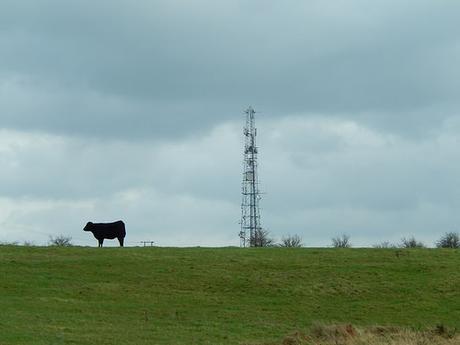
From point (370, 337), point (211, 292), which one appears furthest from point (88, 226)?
point (370, 337)

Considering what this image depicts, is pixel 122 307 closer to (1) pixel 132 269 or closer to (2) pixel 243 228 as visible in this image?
(1) pixel 132 269

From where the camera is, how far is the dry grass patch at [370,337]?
64.7 ft

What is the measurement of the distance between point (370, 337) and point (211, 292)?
17195 millimetres

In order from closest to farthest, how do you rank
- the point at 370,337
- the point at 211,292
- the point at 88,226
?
the point at 370,337 < the point at 211,292 < the point at 88,226

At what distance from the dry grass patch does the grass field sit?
8.75 feet

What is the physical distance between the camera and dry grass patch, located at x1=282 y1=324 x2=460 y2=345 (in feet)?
64.7

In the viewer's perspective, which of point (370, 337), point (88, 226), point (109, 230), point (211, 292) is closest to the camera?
point (370, 337)

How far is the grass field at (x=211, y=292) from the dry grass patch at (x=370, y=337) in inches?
105

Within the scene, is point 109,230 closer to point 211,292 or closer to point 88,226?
point 88,226

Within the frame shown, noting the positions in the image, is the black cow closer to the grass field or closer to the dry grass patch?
the grass field

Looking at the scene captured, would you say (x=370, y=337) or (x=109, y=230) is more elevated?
(x=109, y=230)

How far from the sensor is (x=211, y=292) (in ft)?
121

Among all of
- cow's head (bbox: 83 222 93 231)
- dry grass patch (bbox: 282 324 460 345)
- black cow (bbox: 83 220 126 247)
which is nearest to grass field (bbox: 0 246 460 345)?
dry grass patch (bbox: 282 324 460 345)

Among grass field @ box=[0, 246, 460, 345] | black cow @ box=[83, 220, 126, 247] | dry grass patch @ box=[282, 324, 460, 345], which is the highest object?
black cow @ box=[83, 220, 126, 247]
